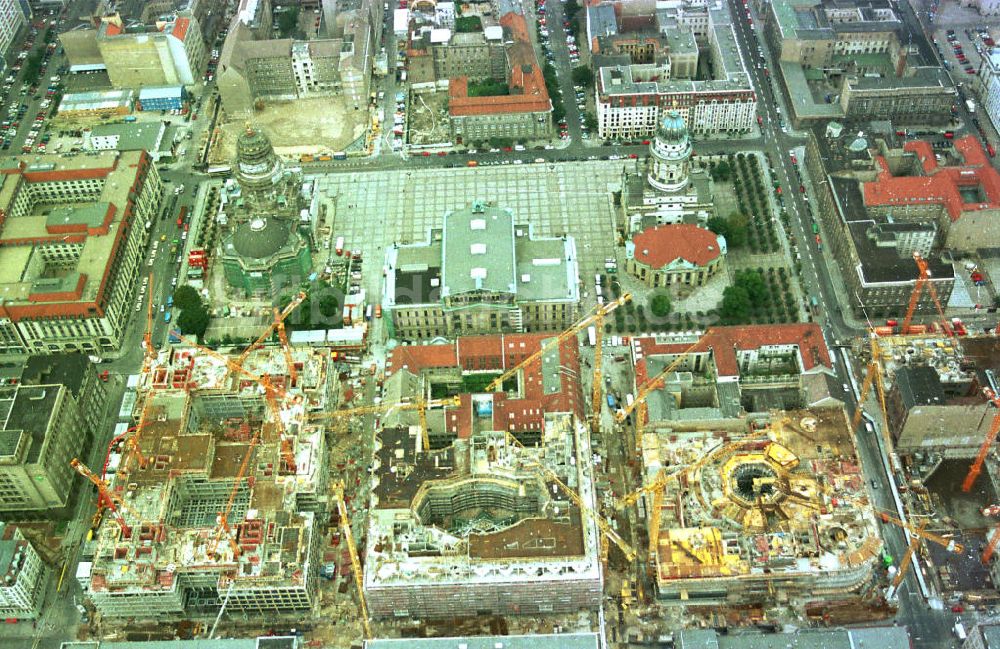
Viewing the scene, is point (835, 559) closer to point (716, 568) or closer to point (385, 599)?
point (716, 568)

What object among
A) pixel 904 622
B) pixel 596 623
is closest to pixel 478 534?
pixel 596 623

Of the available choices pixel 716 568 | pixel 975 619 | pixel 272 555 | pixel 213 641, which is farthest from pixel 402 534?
pixel 975 619

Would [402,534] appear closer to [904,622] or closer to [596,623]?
[596,623]

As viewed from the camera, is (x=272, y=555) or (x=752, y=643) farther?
(x=272, y=555)

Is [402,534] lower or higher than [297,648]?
higher

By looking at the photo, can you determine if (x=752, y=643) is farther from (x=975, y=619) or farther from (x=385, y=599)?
(x=385, y=599)

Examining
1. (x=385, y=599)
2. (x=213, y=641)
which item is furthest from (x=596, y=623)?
(x=213, y=641)

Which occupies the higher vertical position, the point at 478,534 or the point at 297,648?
the point at 478,534

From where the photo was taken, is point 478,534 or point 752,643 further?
point 478,534
